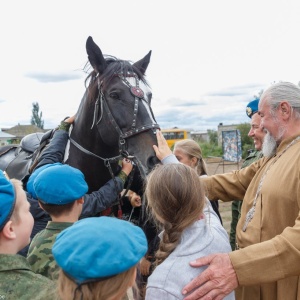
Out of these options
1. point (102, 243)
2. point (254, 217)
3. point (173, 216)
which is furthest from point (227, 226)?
point (102, 243)

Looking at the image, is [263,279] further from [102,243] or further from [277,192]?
[102,243]

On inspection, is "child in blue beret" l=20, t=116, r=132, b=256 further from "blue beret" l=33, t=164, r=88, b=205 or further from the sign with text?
the sign with text

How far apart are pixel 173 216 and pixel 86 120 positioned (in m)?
1.80

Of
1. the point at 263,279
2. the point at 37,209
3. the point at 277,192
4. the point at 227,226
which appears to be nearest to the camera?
the point at 263,279

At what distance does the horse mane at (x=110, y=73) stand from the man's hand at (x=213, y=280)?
195 centimetres

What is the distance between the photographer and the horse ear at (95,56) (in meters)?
2.99

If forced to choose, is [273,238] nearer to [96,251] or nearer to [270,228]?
[270,228]

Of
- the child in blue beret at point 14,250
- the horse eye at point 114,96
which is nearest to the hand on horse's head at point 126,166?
the horse eye at point 114,96

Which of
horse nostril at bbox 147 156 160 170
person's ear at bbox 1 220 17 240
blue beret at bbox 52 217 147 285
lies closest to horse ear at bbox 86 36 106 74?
horse nostril at bbox 147 156 160 170

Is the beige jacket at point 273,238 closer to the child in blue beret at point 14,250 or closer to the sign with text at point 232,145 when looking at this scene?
the child in blue beret at point 14,250

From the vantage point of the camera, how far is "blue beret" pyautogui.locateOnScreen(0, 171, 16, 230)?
4.33 ft

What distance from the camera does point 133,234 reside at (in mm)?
1122

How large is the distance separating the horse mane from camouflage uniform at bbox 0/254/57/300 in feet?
6.42

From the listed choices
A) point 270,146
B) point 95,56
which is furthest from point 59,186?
point 95,56
